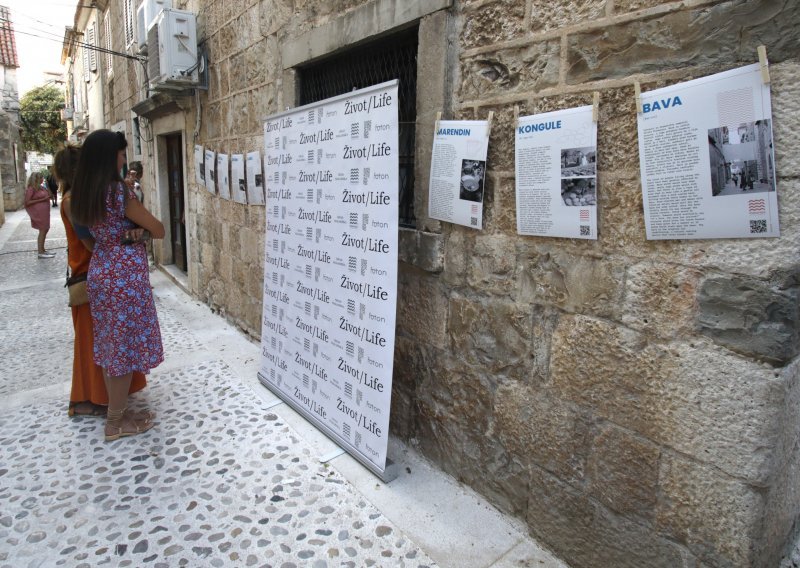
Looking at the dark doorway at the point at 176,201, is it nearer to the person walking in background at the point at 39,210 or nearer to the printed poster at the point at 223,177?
the person walking in background at the point at 39,210

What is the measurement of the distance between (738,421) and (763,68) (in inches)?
37.4

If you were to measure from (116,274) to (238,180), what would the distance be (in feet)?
6.41

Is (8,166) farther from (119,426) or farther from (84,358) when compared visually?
(119,426)

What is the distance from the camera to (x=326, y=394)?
2793 mm

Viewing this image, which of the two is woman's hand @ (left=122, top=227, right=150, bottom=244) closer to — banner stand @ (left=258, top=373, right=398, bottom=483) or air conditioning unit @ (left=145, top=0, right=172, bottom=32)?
banner stand @ (left=258, top=373, right=398, bottom=483)

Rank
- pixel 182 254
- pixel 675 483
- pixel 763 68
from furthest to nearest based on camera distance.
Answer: pixel 182 254 → pixel 675 483 → pixel 763 68

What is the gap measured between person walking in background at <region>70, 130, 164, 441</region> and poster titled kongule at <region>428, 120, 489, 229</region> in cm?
165

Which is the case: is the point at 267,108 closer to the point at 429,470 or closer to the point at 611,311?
the point at 429,470

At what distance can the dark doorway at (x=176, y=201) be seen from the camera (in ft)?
24.2

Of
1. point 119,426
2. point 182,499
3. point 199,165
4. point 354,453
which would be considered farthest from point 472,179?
point 199,165

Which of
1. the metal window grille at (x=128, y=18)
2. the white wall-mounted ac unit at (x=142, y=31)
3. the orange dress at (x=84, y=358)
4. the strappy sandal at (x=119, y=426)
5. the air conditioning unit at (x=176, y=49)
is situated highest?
the metal window grille at (x=128, y=18)

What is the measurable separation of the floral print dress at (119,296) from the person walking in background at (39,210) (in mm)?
7444

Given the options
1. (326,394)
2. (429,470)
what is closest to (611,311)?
(429,470)

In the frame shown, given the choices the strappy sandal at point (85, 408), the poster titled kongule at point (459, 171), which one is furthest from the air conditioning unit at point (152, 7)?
the poster titled kongule at point (459, 171)
